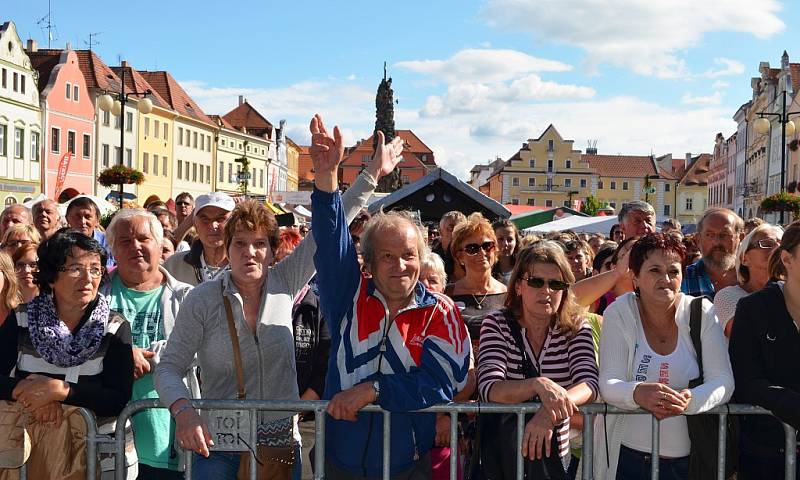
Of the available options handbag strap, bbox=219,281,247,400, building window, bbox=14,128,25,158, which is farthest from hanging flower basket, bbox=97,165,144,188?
handbag strap, bbox=219,281,247,400

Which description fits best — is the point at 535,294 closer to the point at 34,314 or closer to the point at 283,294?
the point at 283,294

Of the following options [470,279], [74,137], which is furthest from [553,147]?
[470,279]

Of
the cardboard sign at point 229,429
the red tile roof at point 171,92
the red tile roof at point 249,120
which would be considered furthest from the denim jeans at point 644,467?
the red tile roof at point 249,120

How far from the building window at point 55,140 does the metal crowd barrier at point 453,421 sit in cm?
4649

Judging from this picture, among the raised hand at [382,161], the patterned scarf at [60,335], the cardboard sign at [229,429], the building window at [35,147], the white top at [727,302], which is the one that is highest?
the building window at [35,147]

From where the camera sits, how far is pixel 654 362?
155 inches

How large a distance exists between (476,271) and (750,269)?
167 cm

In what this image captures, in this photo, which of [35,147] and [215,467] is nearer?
[215,467]

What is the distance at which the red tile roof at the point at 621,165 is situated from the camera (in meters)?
117

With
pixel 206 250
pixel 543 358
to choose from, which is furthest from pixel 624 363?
pixel 206 250

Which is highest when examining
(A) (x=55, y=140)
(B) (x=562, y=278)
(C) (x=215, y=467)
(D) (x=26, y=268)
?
(A) (x=55, y=140)

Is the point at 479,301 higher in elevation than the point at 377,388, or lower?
higher

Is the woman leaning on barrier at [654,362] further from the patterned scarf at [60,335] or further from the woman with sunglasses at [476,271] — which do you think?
the patterned scarf at [60,335]

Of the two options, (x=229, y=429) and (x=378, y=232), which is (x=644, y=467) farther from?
(x=229, y=429)
